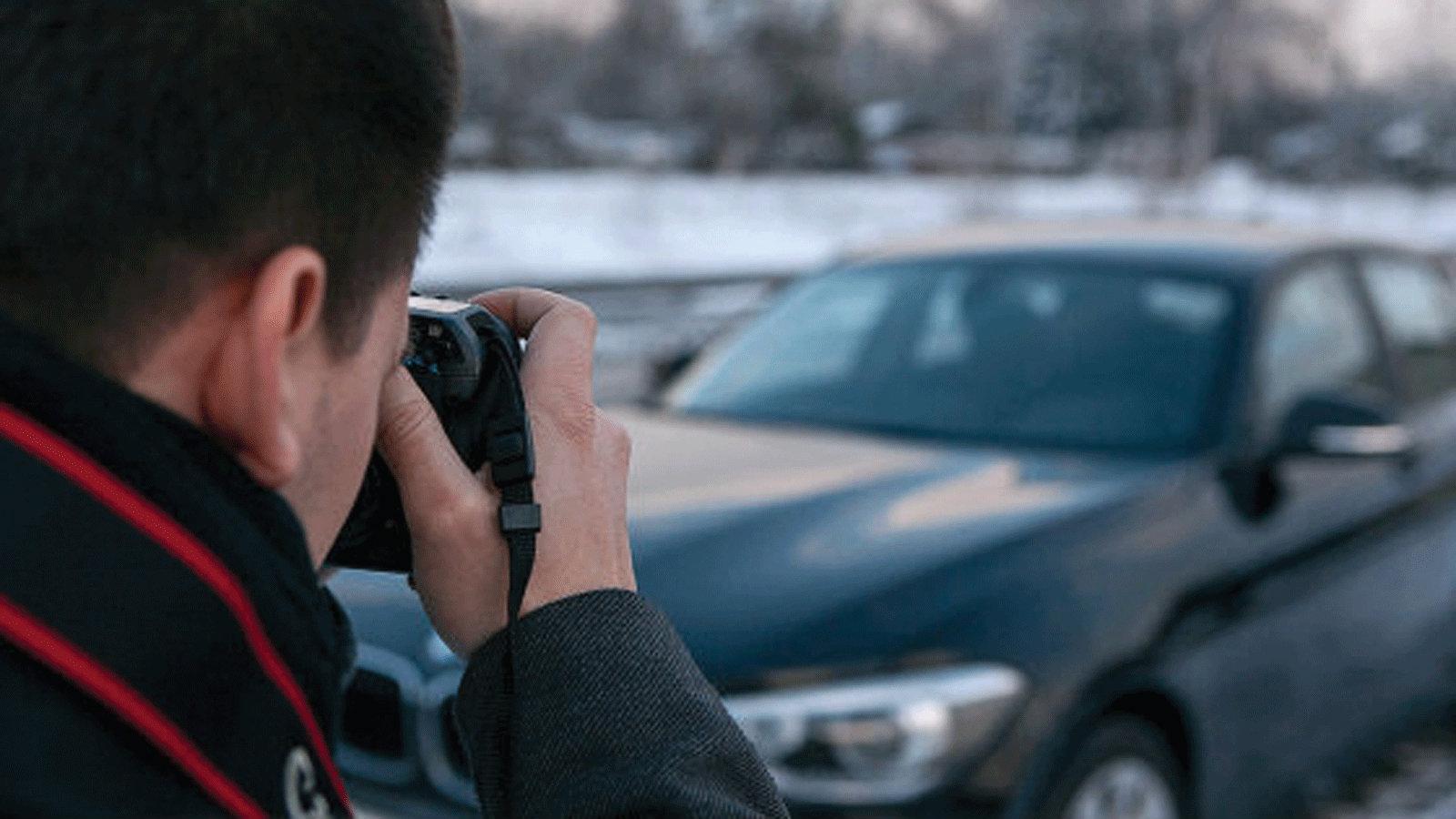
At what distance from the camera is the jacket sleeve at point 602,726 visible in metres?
1.17

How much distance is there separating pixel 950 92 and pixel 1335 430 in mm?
56557

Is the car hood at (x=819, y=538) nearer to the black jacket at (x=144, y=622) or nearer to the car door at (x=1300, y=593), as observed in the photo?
the car door at (x=1300, y=593)

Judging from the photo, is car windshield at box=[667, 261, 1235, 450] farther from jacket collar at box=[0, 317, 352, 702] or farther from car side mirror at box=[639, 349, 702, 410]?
jacket collar at box=[0, 317, 352, 702]

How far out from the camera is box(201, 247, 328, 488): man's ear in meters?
0.93

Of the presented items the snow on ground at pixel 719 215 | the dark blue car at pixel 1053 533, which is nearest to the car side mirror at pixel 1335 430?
the dark blue car at pixel 1053 533

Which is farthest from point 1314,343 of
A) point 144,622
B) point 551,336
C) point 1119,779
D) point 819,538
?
point 144,622

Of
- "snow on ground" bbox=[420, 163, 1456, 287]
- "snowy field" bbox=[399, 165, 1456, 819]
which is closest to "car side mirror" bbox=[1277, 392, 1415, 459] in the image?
"snowy field" bbox=[399, 165, 1456, 819]

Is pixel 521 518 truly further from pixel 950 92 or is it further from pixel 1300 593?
pixel 950 92

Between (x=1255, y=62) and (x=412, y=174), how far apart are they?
60039 millimetres

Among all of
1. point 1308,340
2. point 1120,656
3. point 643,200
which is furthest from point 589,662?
point 643,200

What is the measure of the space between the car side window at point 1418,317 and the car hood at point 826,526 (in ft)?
5.25

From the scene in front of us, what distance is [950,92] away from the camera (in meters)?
59.3

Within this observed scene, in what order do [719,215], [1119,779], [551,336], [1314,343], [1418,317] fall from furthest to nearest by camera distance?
[719,215] < [1418,317] < [1314,343] < [1119,779] < [551,336]

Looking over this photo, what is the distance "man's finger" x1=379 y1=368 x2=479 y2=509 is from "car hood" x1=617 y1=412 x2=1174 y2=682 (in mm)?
1780
